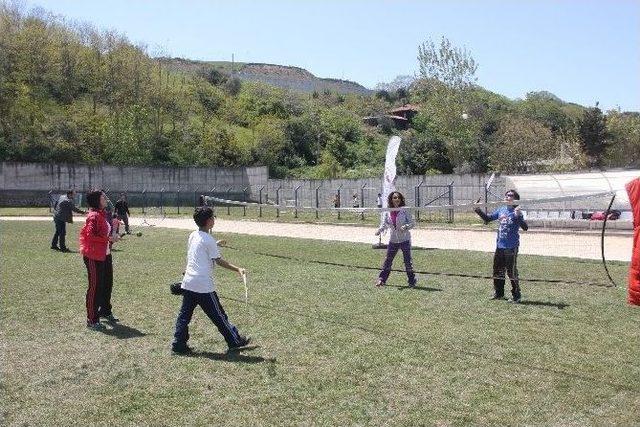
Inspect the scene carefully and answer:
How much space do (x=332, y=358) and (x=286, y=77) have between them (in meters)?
127

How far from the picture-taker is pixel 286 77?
131m

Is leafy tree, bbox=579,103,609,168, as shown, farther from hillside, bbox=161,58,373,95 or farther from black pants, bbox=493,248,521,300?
hillside, bbox=161,58,373,95

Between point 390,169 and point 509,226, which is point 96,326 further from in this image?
point 390,169

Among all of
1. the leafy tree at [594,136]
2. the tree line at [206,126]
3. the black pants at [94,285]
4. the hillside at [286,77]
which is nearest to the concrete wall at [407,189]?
the tree line at [206,126]

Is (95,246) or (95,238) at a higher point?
(95,238)

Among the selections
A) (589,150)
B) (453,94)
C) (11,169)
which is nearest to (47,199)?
(11,169)

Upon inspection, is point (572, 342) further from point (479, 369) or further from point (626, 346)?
point (479, 369)

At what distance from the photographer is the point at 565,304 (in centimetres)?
1079

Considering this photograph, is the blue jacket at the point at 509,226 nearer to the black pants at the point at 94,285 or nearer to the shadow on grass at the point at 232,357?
the shadow on grass at the point at 232,357

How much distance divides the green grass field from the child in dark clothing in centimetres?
37

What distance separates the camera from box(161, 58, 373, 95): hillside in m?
124

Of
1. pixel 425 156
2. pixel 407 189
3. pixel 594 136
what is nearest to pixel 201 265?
pixel 407 189

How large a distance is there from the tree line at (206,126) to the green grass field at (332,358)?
4547cm

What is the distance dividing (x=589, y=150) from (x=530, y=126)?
6005 millimetres
